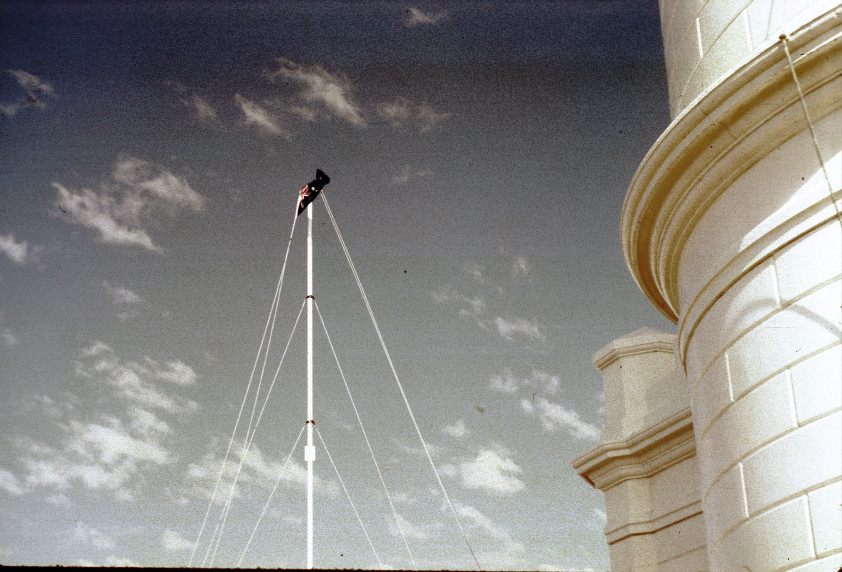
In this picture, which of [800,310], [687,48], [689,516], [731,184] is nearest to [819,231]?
[800,310]

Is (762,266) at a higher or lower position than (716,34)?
lower

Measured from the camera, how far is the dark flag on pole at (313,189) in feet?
68.8

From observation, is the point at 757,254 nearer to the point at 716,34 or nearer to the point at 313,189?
the point at 716,34

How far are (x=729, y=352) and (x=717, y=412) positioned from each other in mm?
490

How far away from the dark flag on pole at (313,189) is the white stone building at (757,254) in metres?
11.9

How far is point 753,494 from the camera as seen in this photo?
738 centimetres

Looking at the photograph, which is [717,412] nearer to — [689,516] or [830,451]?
[830,451]

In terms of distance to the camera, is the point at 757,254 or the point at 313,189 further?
the point at 313,189

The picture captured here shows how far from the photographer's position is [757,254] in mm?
7715

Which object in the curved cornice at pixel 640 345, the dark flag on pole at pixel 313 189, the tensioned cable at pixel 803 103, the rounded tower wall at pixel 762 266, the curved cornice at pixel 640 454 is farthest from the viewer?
the dark flag on pole at pixel 313 189

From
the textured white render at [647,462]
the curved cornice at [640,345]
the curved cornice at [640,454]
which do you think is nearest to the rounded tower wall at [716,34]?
the textured white render at [647,462]

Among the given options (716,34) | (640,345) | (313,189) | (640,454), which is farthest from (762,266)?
(313,189)

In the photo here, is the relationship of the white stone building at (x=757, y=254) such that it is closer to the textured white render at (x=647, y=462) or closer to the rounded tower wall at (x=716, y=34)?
the rounded tower wall at (x=716, y=34)

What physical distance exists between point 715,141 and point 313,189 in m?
13.6
